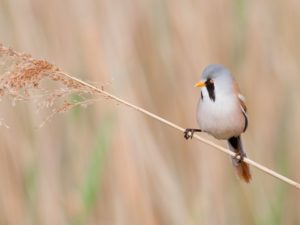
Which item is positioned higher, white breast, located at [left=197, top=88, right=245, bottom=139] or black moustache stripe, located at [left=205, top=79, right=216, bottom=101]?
black moustache stripe, located at [left=205, top=79, right=216, bottom=101]

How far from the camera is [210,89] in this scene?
154 centimetres

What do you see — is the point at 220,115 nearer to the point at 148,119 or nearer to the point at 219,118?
the point at 219,118

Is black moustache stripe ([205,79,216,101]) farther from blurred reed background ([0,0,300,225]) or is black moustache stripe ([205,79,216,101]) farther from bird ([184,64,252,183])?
blurred reed background ([0,0,300,225])

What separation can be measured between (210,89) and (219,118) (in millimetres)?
79

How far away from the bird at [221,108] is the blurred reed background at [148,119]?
0.35m

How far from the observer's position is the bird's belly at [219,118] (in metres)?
1.57

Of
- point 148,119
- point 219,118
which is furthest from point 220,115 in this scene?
point 148,119

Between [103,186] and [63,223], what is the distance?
0.16 meters

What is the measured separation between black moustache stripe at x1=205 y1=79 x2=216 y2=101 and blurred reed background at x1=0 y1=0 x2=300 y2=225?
1.41 ft

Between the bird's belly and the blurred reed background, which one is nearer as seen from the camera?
the bird's belly

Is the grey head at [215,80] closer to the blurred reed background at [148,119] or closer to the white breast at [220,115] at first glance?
the white breast at [220,115]

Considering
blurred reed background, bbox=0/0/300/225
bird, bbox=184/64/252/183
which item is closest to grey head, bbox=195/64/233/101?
bird, bbox=184/64/252/183

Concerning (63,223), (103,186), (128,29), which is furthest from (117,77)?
(63,223)

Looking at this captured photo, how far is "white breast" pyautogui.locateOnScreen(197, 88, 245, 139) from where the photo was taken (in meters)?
1.56
